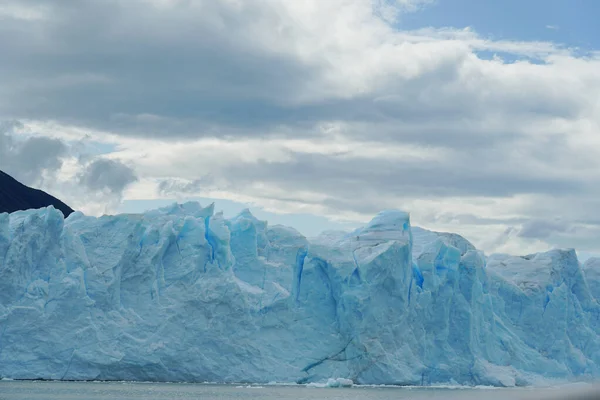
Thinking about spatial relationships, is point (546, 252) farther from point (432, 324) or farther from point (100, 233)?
point (100, 233)

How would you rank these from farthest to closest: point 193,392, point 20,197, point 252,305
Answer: point 20,197, point 252,305, point 193,392

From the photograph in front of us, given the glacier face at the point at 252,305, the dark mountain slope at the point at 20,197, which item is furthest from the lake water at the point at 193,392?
the dark mountain slope at the point at 20,197

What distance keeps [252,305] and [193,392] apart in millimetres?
3731

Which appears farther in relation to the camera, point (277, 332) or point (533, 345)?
point (533, 345)

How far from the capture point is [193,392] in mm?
27875

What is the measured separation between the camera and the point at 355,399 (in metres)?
26.4

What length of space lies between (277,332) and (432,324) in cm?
640

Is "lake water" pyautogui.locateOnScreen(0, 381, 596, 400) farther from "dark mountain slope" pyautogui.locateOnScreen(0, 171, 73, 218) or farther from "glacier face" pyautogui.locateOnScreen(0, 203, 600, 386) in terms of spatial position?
"dark mountain slope" pyautogui.locateOnScreen(0, 171, 73, 218)

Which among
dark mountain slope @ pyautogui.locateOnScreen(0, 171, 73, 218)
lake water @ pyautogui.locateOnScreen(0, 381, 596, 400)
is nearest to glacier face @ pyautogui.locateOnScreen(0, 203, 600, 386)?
lake water @ pyautogui.locateOnScreen(0, 381, 596, 400)

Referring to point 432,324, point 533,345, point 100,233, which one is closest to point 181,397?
point 100,233

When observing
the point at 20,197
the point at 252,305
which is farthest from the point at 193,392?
the point at 20,197

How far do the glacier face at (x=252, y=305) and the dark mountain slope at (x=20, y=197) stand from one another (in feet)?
97.6

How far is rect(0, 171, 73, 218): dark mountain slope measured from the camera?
60.1 meters

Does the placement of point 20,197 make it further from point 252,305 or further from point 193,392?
point 193,392
